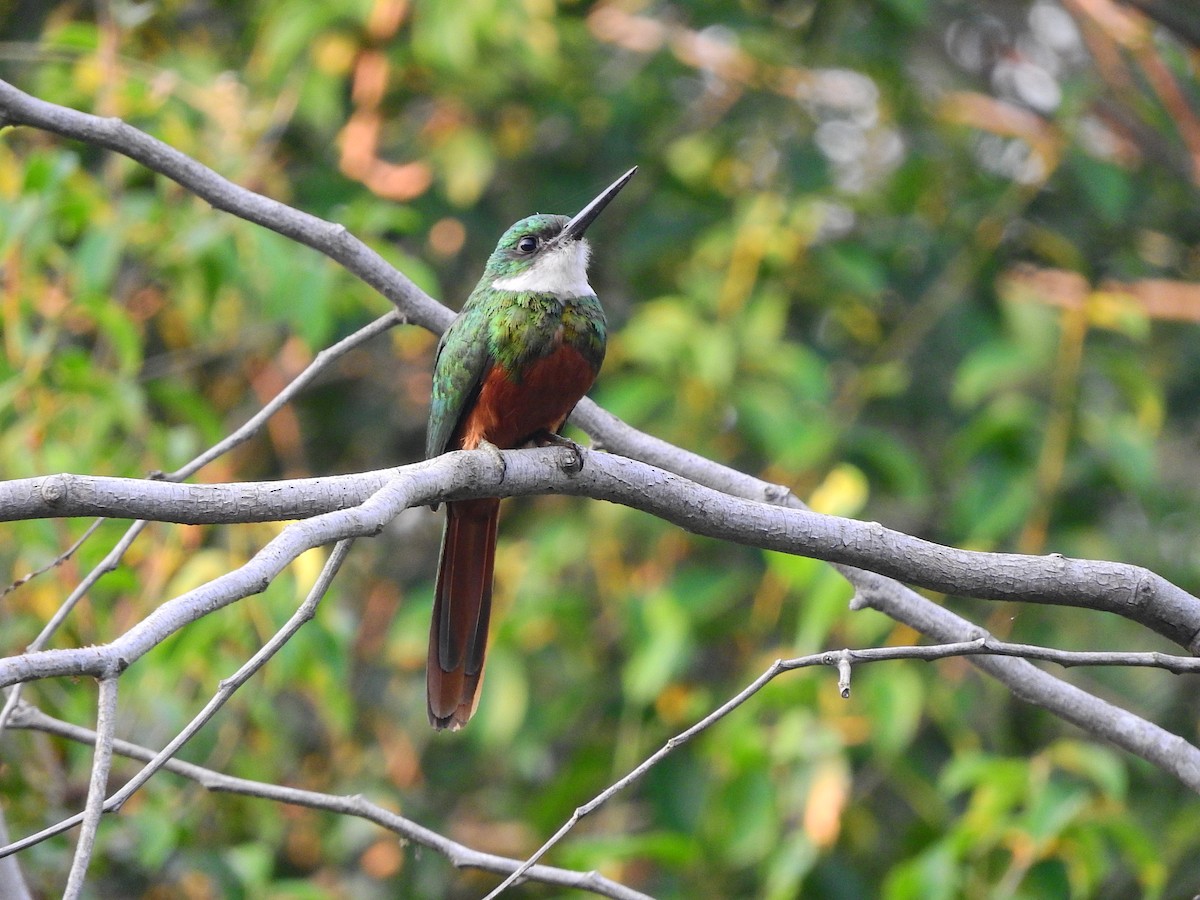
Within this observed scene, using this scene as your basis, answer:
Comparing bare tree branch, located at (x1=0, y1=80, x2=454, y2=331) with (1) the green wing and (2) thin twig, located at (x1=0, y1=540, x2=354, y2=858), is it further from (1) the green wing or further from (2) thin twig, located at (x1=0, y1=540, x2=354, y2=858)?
(2) thin twig, located at (x1=0, y1=540, x2=354, y2=858)

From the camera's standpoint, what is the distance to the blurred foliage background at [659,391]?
2.85 meters

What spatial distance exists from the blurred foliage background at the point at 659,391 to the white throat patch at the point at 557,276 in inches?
Result: 26.7

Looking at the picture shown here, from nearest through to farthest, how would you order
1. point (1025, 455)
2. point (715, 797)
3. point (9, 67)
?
point (715, 797) < point (1025, 455) < point (9, 67)

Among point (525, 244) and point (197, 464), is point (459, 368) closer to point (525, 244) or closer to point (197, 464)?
point (525, 244)

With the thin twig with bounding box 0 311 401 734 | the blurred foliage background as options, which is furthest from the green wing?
the blurred foliage background

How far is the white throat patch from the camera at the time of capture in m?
2.48

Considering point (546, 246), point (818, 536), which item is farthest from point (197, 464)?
point (546, 246)

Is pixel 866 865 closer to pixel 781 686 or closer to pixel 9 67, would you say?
pixel 781 686

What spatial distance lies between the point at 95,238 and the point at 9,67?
1.67 metres

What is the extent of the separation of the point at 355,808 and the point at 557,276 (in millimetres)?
1158

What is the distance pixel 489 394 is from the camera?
236 centimetres

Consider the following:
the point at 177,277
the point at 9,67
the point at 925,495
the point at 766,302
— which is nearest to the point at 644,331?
the point at 766,302

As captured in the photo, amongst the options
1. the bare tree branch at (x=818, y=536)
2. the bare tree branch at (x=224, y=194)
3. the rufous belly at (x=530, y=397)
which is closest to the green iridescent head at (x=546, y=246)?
the rufous belly at (x=530, y=397)

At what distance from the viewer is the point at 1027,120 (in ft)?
14.3
